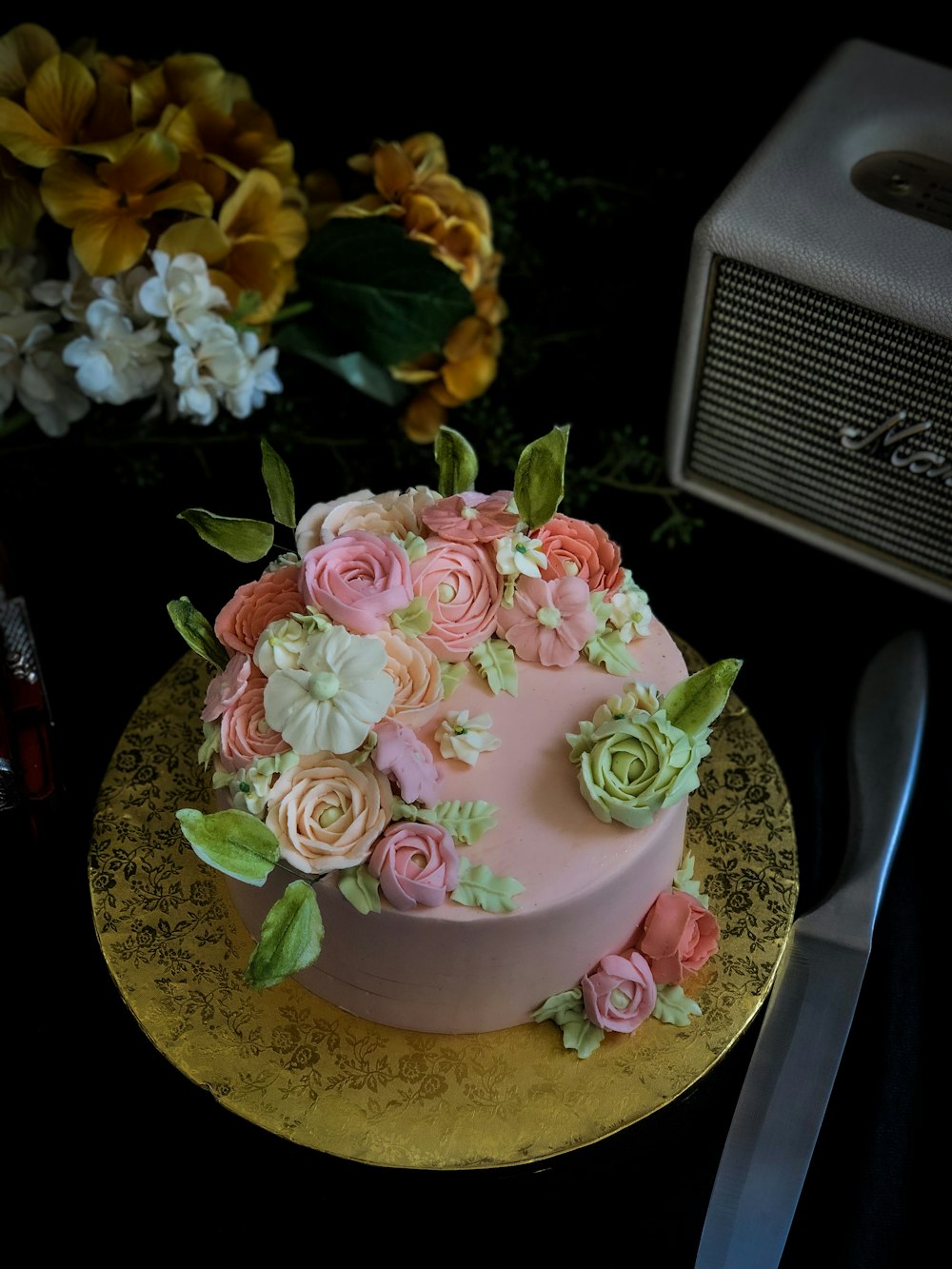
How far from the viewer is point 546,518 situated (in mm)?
895

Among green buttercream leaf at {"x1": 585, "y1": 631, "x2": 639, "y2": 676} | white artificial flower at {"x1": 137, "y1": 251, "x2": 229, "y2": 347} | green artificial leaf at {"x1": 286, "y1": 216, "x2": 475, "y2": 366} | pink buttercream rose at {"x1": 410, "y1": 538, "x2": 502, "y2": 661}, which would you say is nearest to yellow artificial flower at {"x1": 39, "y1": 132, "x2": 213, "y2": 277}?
white artificial flower at {"x1": 137, "y1": 251, "x2": 229, "y2": 347}

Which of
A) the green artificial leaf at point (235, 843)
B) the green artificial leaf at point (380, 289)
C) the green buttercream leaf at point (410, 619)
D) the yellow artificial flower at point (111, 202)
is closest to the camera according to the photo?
the green artificial leaf at point (235, 843)

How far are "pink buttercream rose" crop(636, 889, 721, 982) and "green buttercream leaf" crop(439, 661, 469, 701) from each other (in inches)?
8.3

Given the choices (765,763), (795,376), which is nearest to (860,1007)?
(765,763)

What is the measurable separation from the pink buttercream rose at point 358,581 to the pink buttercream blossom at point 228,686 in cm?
6

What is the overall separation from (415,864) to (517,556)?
0.72ft

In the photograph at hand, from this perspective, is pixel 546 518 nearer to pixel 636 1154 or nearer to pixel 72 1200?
pixel 636 1154

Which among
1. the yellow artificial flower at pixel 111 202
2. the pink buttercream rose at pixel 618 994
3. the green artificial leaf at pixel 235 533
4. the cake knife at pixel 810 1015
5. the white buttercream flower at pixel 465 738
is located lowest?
the cake knife at pixel 810 1015

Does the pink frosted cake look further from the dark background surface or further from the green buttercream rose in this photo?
the dark background surface

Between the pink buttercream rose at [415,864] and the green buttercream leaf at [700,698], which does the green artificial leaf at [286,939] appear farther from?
the green buttercream leaf at [700,698]

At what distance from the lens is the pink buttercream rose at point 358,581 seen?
83 centimetres

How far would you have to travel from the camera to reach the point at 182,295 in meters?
1.06

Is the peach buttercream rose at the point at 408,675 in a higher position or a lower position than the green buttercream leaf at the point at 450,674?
higher

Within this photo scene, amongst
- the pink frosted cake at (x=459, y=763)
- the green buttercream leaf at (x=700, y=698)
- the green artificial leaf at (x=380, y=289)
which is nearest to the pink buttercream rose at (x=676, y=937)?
the pink frosted cake at (x=459, y=763)
